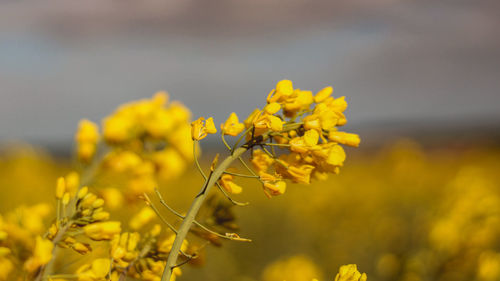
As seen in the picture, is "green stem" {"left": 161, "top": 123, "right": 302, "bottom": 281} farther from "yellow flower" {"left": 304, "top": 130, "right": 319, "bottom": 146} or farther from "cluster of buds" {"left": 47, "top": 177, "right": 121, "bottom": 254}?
"cluster of buds" {"left": 47, "top": 177, "right": 121, "bottom": 254}

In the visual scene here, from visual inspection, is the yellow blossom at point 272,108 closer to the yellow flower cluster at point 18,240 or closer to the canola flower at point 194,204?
the canola flower at point 194,204

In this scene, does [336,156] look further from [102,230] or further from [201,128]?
[102,230]

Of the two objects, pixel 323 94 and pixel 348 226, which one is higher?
pixel 323 94

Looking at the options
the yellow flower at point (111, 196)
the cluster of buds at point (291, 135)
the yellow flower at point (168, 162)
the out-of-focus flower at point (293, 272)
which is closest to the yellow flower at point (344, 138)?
the cluster of buds at point (291, 135)

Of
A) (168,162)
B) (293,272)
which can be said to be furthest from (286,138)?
(293,272)

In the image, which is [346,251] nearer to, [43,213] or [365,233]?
[365,233]

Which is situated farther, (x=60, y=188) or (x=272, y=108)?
(x=60, y=188)
